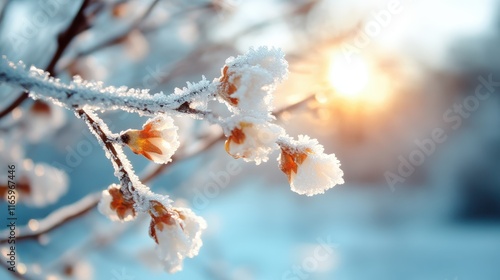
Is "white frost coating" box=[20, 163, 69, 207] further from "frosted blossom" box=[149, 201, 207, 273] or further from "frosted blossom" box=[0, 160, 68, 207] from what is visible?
"frosted blossom" box=[149, 201, 207, 273]

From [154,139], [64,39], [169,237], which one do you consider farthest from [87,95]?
[64,39]

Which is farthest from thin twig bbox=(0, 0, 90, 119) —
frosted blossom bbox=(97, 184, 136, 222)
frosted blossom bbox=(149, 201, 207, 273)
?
frosted blossom bbox=(149, 201, 207, 273)

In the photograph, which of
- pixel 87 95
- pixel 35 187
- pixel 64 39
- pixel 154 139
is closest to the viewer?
pixel 87 95

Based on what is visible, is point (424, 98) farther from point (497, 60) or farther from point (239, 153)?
point (239, 153)

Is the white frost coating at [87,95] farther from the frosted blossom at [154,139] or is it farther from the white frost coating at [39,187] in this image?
the white frost coating at [39,187]

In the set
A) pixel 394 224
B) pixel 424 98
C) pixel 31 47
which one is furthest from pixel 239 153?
pixel 424 98

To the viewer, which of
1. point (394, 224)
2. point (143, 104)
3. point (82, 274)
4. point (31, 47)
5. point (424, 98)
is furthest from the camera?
point (424, 98)

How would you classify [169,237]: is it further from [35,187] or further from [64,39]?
[35,187]
